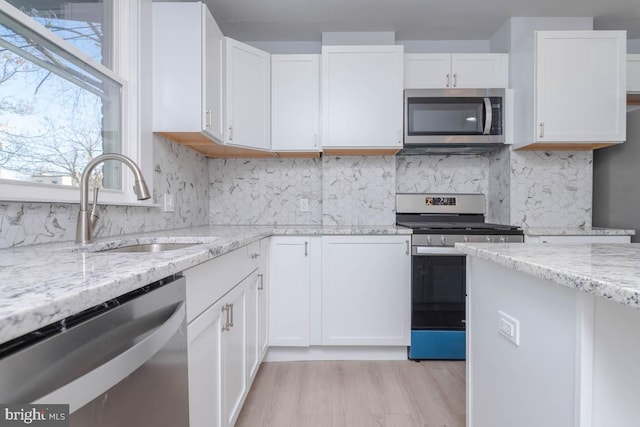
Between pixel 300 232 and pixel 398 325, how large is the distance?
36.6 inches

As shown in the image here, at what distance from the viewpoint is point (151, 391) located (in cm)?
66

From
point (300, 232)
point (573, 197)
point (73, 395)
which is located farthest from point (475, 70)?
point (73, 395)

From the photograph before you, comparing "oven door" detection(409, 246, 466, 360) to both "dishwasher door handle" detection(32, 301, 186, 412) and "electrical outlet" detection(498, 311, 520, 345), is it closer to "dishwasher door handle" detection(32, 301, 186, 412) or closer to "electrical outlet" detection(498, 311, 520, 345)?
"electrical outlet" detection(498, 311, 520, 345)

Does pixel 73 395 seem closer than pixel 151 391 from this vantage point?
Yes

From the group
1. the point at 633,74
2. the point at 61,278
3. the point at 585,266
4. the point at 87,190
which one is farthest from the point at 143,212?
the point at 633,74

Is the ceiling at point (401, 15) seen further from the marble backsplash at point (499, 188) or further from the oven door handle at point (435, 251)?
the oven door handle at point (435, 251)

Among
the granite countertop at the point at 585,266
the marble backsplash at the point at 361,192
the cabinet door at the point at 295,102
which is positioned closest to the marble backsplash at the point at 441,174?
the marble backsplash at the point at 361,192

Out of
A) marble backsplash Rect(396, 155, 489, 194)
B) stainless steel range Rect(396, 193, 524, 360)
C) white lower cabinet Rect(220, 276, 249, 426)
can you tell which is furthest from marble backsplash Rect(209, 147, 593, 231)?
white lower cabinet Rect(220, 276, 249, 426)

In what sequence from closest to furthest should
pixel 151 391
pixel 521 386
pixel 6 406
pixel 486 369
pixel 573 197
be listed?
pixel 6 406 → pixel 151 391 → pixel 521 386 → pixel 486 369 → pixel 573 197

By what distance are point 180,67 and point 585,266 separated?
2005 millimetres

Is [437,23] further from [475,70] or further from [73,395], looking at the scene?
[73,395]

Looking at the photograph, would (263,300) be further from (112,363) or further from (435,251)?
(112,363)

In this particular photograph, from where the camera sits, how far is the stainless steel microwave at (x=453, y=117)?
92.7 inches

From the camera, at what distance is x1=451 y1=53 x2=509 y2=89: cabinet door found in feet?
8.14
